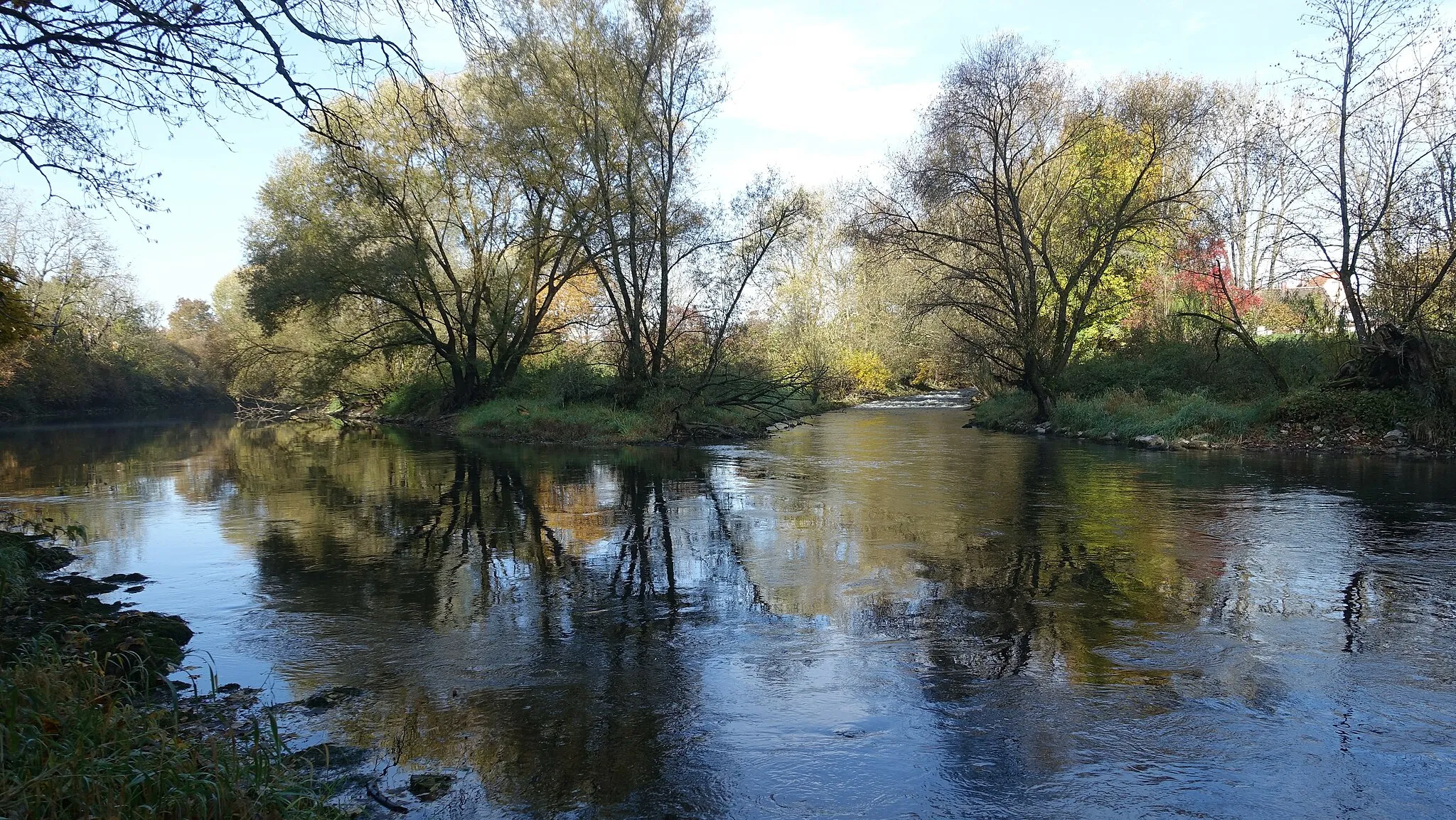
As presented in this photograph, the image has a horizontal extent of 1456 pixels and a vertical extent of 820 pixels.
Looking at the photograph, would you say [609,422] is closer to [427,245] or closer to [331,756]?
[427,245]

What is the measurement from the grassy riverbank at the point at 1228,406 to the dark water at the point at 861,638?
4.77 m

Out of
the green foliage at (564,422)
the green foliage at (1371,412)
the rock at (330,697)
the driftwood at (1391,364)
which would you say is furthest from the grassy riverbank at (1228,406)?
the rock at (330,697)

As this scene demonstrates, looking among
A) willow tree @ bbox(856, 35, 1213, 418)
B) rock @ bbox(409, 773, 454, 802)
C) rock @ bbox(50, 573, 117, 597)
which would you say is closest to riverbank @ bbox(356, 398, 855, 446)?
willow tree @ bbox(856, 35, 1213, 418)

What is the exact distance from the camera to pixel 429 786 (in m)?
4.14

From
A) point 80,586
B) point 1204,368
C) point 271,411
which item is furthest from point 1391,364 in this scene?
point 271,411

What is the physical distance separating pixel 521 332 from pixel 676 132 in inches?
409

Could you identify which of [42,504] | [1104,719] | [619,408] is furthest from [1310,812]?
[619,408]

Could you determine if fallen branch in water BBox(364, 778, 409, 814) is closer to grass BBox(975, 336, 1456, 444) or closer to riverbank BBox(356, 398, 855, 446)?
grass BBox(975, 336, 1456, 444)

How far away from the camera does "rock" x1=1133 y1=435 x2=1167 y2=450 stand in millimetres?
20312

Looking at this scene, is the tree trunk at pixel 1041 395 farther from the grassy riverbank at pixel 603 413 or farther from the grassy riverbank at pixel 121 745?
the grassy riverbank at pixel 121 745

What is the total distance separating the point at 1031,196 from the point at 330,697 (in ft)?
89.6

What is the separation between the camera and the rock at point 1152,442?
20.3 metres

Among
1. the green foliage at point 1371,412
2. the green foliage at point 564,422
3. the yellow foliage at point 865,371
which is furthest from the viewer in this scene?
the yellow foliage at point 865,371

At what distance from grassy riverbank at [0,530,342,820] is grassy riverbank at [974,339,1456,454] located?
2063 centimetres
